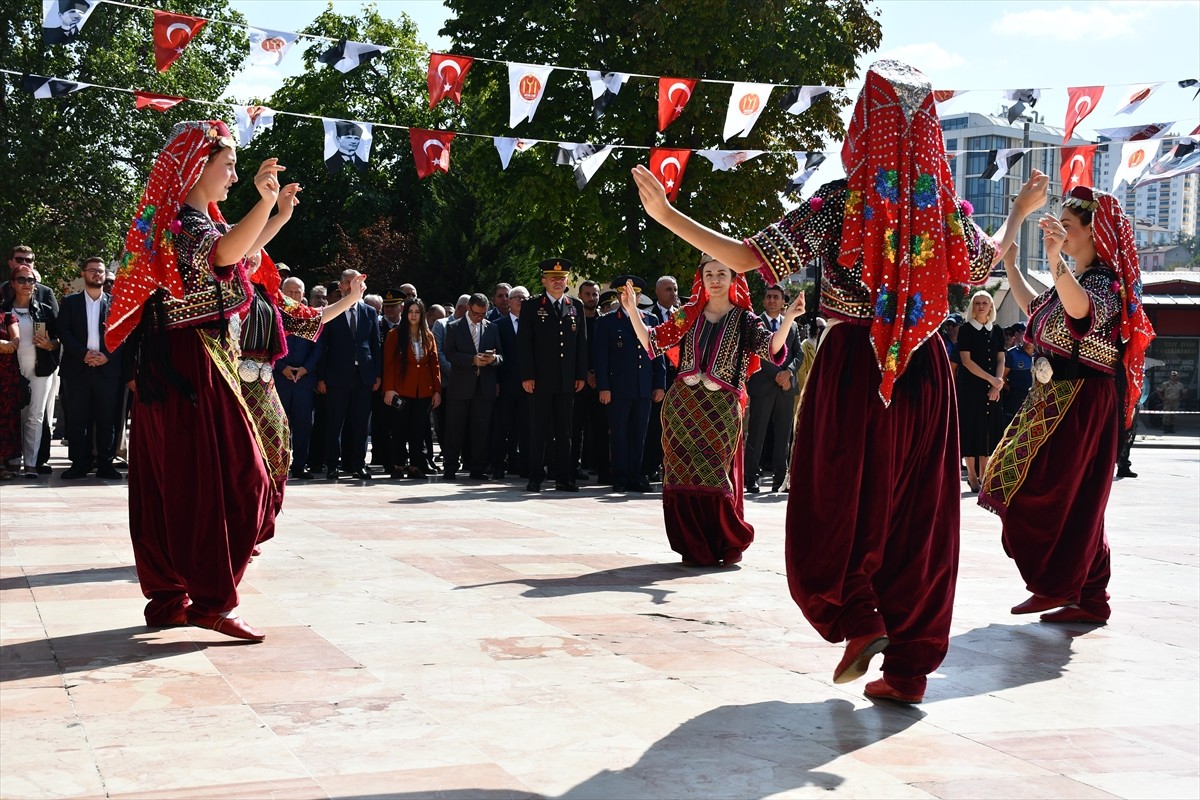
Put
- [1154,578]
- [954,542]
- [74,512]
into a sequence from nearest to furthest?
[954,542]
[1154,578]
[74,512]

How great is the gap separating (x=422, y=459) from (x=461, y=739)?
35.5 ft

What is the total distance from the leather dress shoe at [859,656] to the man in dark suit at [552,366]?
8935 mm

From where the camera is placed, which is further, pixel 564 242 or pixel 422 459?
pixel 564 242

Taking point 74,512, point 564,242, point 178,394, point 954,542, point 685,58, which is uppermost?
point 685,58

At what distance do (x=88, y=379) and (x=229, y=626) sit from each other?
328 inches

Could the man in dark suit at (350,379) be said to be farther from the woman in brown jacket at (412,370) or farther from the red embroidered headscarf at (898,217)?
the red embroidered headscarf at (898,217)

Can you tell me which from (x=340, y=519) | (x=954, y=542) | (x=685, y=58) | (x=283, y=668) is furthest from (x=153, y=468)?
(x=685, y=58)

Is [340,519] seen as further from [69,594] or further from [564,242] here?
[564,242]

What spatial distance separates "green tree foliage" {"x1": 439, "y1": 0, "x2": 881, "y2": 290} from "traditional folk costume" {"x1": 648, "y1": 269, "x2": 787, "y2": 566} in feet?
59.2

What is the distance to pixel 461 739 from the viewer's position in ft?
13.2

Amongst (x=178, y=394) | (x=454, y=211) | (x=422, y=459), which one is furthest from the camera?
(x=454, y=211)

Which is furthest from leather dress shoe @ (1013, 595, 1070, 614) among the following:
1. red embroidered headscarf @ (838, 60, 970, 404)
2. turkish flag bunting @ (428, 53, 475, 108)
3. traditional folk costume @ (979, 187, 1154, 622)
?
turkish flag bunting @ (428, 53, 475, 108)

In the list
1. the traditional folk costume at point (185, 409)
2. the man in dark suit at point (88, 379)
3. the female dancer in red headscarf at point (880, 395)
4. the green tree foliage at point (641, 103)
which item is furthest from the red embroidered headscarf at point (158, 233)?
the green tree foliage at point (641, 103)

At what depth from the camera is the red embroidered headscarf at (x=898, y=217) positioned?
4652 mm
